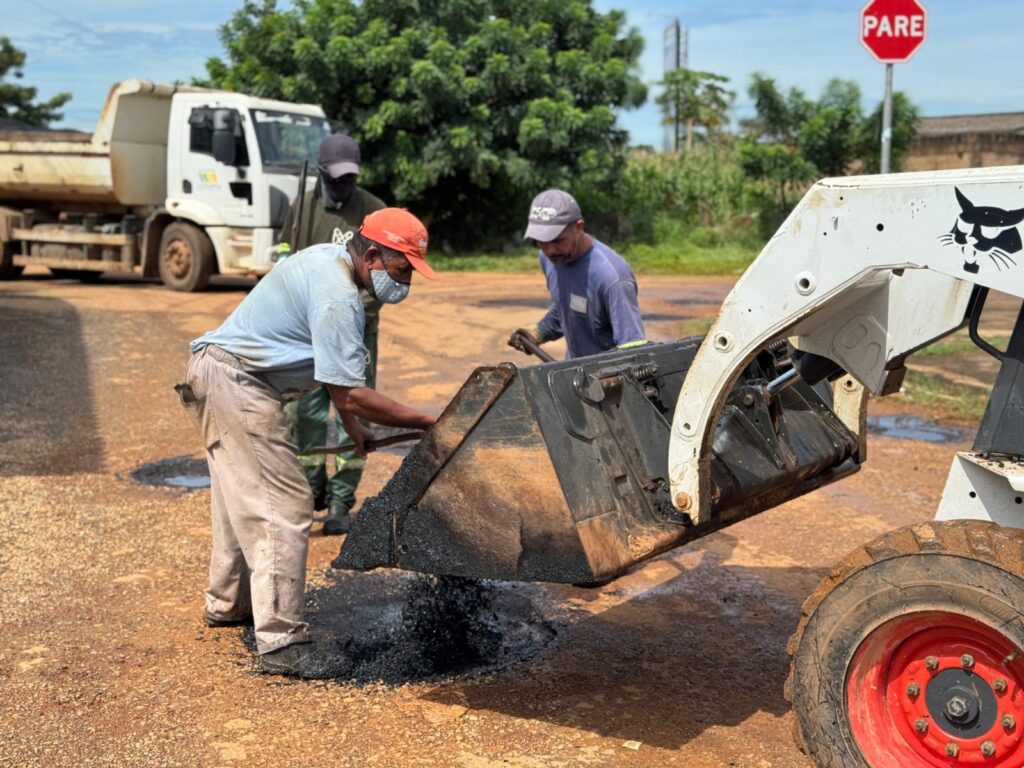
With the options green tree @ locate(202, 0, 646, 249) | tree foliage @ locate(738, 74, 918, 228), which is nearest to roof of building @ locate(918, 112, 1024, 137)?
tree foliage @ locate(738, 74, 918, 228)

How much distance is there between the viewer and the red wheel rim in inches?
113

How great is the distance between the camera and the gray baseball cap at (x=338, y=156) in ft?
18.9

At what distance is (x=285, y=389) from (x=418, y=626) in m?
1.10

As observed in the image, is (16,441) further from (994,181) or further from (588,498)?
(994,181)

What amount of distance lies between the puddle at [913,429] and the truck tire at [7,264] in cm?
1419

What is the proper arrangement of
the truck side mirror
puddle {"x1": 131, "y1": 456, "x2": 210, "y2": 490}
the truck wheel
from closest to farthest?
puddle {"x1": 131, "y1": 456, "x2": 210, "y2": 490}, the truck side mirror, the truck wheel

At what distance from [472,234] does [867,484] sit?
1752 cm

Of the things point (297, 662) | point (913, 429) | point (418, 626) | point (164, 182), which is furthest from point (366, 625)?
point (164, 182)

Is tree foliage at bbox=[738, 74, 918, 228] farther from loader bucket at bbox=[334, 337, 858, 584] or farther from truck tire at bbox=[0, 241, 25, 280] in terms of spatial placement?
loader bucket at bbox=[334, 337, 858, 584]

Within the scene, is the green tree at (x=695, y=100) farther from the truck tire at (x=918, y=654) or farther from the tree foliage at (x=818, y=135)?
the truck tire at (x=918, y=654)

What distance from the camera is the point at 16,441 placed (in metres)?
7.65

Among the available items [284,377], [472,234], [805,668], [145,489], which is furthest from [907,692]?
[472,234]

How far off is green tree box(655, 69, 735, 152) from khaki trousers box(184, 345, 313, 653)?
28.1m

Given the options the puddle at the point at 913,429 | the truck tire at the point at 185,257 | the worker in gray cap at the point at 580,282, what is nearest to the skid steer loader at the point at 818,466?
the worker in gray cap at the point at 580,282
